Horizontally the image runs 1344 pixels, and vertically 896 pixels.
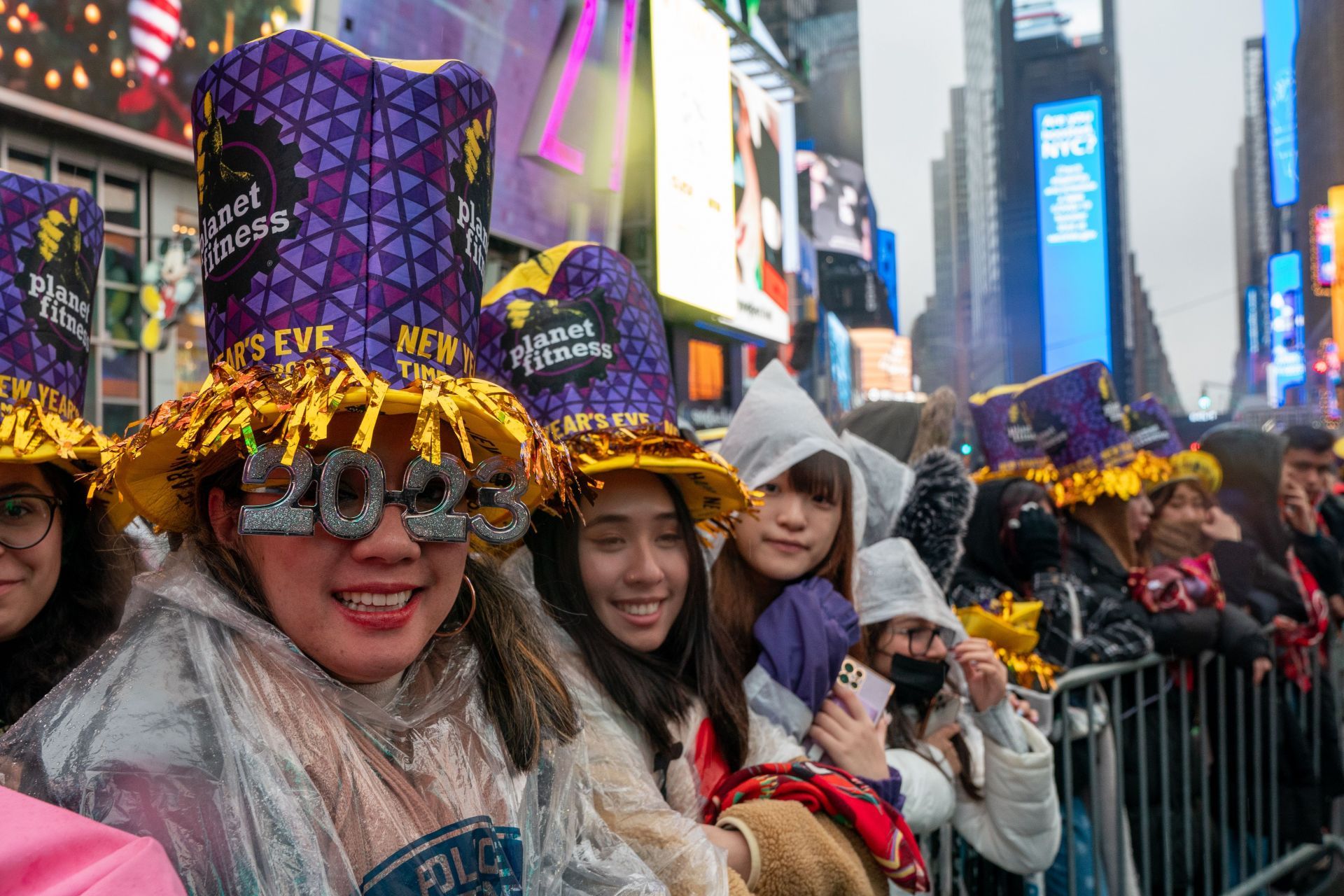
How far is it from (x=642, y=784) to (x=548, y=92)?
855cm

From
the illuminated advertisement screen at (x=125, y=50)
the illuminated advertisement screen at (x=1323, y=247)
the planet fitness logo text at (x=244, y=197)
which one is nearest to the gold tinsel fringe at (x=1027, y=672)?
the planet fitness logo text at (x=244, y=197)

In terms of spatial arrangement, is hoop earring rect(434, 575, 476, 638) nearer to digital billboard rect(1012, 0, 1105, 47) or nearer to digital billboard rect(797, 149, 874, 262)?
digital billboard rect(797, 149, 874, 262)

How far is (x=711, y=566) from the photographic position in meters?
3.03

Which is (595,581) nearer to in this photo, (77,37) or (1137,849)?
(1137,849)

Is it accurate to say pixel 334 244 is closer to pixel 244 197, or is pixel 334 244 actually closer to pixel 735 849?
pixel 244 197

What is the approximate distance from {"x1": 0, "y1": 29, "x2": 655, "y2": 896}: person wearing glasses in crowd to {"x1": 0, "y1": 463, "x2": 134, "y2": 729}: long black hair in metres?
0.80

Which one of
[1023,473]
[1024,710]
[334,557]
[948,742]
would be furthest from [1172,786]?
[334,557]

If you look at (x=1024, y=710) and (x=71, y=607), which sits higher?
(x=71, y=607)

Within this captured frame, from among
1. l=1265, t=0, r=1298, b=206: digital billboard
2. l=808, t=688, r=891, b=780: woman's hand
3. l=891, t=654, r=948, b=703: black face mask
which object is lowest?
l=808, t=688, r=891, b=780: woman's hand

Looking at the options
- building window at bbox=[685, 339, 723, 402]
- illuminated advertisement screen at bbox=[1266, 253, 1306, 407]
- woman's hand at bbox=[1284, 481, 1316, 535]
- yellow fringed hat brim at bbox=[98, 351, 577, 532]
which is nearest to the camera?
yellow fringed hat brim at bbox=[98, 351, 577, 532]

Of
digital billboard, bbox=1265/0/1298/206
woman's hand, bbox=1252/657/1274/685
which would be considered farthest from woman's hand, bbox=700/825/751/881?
Result: digital billboard, bbox=1265/0/1298/206

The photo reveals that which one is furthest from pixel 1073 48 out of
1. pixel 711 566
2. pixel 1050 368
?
pixel 711 566

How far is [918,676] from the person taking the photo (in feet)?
9.73

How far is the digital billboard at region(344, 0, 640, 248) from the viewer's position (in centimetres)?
859
